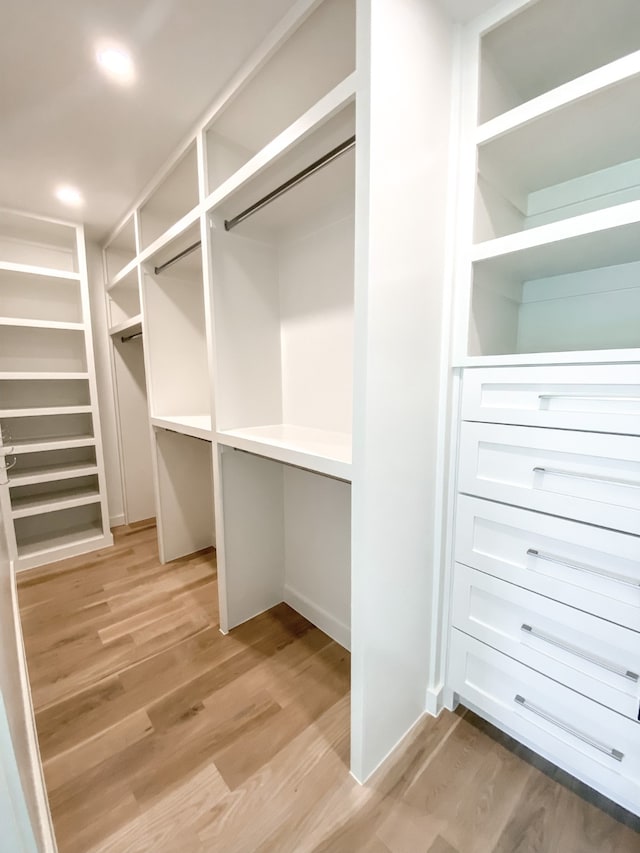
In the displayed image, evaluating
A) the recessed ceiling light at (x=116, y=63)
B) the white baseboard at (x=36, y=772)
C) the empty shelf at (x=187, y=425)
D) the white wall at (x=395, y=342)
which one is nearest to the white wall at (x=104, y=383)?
the empty shelf at (x=187, y=425)

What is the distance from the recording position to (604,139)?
3.55 ft

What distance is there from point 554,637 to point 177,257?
2.44 metres

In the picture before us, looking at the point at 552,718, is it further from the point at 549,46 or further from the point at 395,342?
the point at 549,46

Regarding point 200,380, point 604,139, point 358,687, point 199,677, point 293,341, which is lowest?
point 199,677

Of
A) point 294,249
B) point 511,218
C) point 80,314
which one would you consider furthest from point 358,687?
point 80,314

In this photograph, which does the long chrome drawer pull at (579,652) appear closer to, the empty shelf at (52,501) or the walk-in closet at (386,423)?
the walk-in closet at (386,423)

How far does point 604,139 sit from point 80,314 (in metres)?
3.37

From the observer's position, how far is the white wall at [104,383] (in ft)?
9.53

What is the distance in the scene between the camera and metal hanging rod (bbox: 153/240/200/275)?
72.5 inches

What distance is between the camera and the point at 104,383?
3.02 metres

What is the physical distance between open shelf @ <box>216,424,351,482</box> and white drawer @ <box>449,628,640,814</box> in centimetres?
85

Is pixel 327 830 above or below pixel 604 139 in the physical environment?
below

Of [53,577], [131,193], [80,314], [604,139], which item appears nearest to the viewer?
[604,139]

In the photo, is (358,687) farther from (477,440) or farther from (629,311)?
(629,311)
